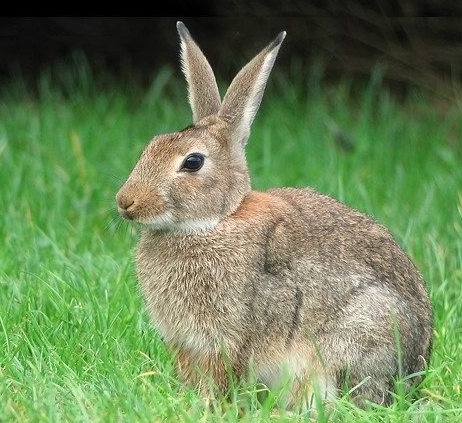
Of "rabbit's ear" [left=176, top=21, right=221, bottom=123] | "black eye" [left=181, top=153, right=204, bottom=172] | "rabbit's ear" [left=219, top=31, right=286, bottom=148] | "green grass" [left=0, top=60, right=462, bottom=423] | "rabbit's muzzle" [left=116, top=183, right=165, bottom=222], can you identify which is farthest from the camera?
"rabbit's ear" [left=176, top=21, right=221, bottom=123]

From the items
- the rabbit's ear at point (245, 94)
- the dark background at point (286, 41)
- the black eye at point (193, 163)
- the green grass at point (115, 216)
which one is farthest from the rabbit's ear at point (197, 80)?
the dark background at point (286, 41)

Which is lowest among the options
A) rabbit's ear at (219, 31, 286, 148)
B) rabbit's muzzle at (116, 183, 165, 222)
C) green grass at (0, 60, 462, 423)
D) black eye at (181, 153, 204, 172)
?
green grass at (0, 60, 462, 423)

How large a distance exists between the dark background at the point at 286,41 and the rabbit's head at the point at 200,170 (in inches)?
159

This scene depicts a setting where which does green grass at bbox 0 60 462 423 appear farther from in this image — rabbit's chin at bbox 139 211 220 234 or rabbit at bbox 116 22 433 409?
rabbit's chin at bbox 139 211 220 234

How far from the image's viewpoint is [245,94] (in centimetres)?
438

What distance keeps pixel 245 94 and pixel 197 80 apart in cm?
25

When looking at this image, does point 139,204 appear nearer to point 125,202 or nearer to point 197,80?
point 125,202

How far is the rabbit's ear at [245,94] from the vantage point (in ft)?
14.3

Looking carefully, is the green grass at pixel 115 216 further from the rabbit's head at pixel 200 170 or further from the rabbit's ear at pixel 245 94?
the rabbit's ear at pixel 245 94

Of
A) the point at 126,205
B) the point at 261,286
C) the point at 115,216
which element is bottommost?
the point at 261,286

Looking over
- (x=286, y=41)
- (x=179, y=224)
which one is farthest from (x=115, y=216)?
(x=286, y=41)

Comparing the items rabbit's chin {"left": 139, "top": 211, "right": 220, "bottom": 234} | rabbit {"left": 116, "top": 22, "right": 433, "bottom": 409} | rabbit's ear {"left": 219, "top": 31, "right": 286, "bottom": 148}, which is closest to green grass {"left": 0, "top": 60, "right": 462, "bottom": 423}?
rabbit {"left": 116, "top": 22, "right": 433, "bottom": 409}

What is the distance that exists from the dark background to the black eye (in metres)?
4.31

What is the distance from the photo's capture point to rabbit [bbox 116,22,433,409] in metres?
4.08
